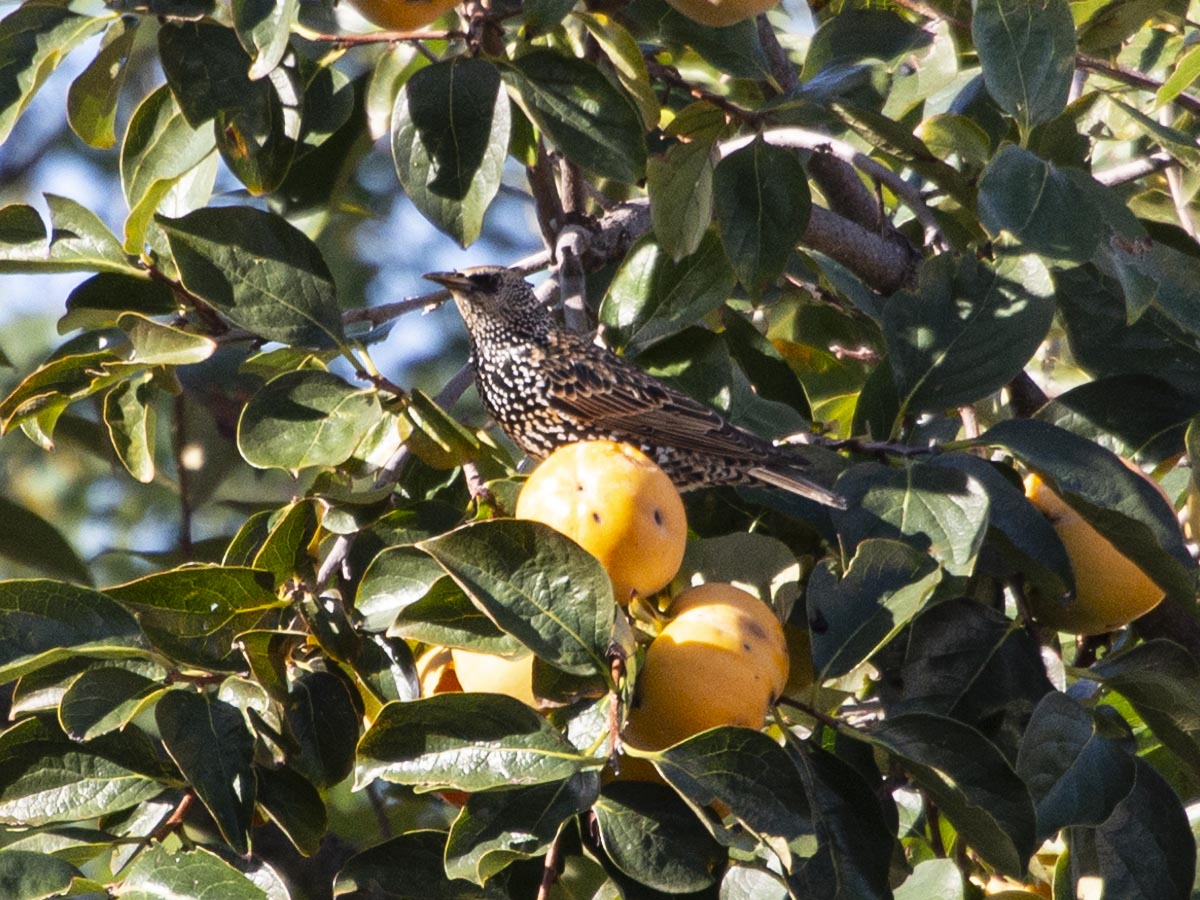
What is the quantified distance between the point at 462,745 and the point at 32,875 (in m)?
0.69

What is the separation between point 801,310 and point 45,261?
216 cm

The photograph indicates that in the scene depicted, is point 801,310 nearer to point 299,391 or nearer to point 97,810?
point 299,391

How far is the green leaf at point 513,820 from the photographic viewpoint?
1843mm

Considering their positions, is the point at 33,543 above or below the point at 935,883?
below

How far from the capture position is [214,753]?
6.97 feet

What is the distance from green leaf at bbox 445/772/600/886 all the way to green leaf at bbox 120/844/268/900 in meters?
0.35

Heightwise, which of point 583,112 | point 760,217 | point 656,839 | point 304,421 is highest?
point 583,112

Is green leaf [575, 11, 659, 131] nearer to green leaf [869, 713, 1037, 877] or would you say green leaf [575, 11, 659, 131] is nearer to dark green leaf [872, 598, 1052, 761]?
dark green leaf [872, 598, 1052, 761]

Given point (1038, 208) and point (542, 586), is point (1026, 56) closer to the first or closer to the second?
point (1038, 208)

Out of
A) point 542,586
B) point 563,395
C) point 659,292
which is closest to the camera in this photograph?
point 542,586

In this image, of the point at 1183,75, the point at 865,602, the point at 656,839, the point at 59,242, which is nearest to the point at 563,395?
the point at 59,242

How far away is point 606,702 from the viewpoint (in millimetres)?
2012

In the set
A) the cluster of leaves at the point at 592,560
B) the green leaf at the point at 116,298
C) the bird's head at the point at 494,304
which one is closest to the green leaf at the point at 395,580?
the cluster of leaves at the point at 592,560

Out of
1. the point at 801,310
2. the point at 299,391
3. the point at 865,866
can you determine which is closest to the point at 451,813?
the point at 801,310
